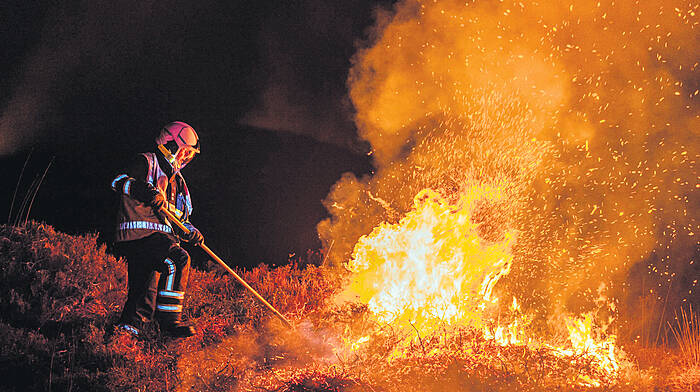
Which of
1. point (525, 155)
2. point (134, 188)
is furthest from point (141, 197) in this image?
point (525, 155)

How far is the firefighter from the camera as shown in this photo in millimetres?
4688

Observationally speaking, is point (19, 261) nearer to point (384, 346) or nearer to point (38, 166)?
point (38, 166)

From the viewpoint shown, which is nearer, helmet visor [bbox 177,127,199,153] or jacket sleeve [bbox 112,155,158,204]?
jacket sleeve [bbox 112,155,158,204]

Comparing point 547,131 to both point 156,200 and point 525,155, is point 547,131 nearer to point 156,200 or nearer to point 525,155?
point 525,155

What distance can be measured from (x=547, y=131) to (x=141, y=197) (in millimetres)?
6280

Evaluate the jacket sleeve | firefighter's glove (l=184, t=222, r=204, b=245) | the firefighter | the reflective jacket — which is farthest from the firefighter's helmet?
firefighter's glove (l=184, t=222, r=204, b=245)

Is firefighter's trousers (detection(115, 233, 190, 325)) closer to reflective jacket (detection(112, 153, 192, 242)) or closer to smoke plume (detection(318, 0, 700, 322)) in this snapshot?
reflective jacket (detection(112, 153, 192, 242))

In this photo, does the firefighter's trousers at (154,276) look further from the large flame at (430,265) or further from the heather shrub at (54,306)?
the large flame at (430,265)

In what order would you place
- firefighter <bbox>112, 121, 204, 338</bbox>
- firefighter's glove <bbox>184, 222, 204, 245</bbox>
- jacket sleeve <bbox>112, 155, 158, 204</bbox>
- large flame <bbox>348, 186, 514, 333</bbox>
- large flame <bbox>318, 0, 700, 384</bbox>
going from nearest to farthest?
jacket sleeve <bbox>112, 155, 158, 204</bbox>, firefighter <bbox>112, 121, 204, 338</bbox>, firefighter's glove <bbox>184, 222, 204, 245</bbox>, large flame <bbox>348, 186, 514, 333</bbox>, large flame <bbox>318, 0, 700, 384</bbox>

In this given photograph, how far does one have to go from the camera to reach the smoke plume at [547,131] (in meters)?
7.68

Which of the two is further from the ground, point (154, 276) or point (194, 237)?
point (194, 237)

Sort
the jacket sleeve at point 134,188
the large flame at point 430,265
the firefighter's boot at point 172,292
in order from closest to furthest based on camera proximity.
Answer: the jacket sleeve at point 134,188 < the firefighter's boot at point 172,292 < the large flame at point 430,265

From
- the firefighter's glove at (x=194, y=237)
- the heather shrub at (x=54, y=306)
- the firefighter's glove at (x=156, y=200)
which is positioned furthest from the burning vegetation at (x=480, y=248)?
the firefighter's glove at (x=156, y=200)

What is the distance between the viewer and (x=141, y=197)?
4.55 metres
